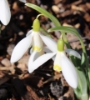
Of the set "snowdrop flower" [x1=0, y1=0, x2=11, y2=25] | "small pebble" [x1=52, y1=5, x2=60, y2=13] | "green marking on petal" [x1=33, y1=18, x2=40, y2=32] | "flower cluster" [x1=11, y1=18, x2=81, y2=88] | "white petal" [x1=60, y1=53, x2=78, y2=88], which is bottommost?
"white petal" [x1=60, y1=53, x2=78, y2=88]

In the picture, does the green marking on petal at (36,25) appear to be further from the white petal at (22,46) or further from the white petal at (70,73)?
the white petal at (70,73)

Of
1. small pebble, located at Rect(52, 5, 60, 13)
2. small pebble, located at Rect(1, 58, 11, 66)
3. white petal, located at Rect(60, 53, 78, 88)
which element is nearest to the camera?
white petal, located at Rect(60, 53, 78, 88)

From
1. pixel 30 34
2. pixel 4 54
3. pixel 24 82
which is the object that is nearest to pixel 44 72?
pixel 24 82

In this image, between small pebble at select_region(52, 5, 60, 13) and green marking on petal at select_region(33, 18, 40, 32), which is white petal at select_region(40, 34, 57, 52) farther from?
small pebble at select_region(52, 5, 60, 13)

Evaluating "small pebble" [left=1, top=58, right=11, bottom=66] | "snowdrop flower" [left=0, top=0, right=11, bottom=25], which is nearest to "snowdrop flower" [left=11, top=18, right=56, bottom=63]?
"snowdrop flower" [left=0, top=0, right=11, bottom=25]

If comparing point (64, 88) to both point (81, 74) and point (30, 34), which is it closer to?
point (81, 74)

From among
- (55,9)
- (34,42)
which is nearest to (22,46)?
(34,42)

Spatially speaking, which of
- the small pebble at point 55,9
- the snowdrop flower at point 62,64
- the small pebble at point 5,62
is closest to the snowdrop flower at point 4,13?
the snowdrop flower at point 62,64

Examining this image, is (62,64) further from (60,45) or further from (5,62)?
(5,62)

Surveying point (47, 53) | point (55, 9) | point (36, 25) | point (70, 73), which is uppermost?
point (55, 9)
